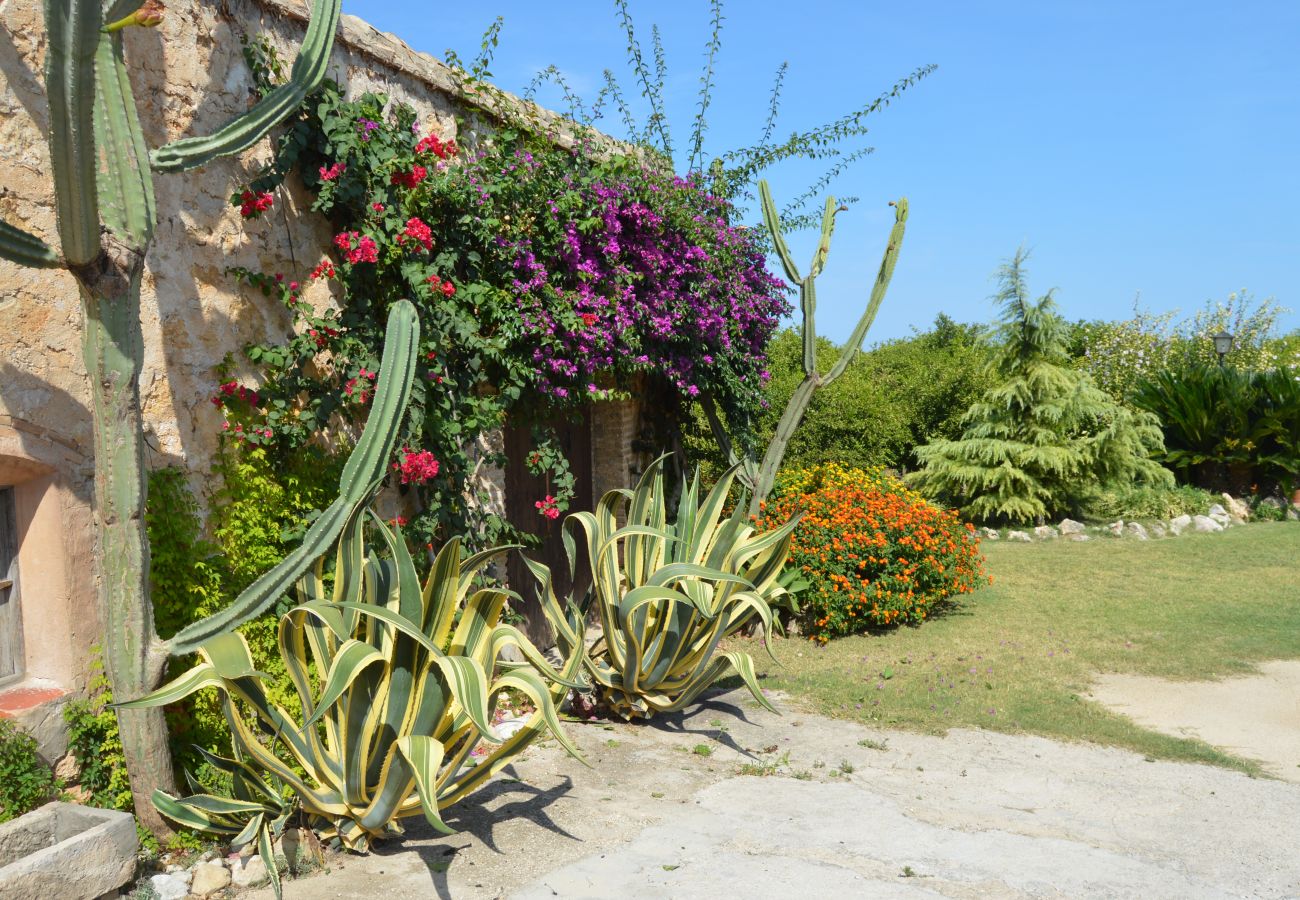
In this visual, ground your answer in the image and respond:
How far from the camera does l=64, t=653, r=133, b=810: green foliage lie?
3.67 m

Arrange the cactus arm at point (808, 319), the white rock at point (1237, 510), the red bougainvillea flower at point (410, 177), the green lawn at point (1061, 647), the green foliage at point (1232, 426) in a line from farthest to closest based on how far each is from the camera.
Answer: the green foliage at point (1232, 426), the white rock at point (1237, 510), the cactus arm at point (808, 319), the green lawn at point (1061, 647), the red bougainvillea flower at point (410, 177)

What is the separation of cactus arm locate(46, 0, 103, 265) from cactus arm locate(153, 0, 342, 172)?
1.30 ft

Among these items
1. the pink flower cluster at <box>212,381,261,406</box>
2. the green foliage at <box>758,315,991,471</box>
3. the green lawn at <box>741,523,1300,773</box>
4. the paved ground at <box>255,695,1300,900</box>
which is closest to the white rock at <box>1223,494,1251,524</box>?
the green lawn at <box>741,523,1300,773</box>

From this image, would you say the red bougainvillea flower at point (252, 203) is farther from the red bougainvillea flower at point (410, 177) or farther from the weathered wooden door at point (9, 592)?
the weathered wooden door at point (9, 592)

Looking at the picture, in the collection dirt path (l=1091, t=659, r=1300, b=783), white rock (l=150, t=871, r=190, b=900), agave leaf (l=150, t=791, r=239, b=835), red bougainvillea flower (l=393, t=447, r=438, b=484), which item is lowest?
dirt path (l=1091, t=659, r=1300, b=783)

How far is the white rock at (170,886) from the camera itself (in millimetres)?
3391

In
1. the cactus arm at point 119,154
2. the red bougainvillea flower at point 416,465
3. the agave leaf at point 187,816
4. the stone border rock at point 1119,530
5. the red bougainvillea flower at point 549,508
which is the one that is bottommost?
the agave leaf at point 187,816

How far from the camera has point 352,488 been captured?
3.65 meters

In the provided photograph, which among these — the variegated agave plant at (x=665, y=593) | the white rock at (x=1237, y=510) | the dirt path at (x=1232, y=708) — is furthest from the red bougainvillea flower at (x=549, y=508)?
the white rock at (x=1237, y=510)

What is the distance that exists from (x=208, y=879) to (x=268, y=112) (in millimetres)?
2884

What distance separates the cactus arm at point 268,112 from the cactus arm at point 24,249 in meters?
0.51

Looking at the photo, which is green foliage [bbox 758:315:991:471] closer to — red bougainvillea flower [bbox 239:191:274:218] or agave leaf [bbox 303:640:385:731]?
red bougainvillea flower [bbox 239:191:274:218]

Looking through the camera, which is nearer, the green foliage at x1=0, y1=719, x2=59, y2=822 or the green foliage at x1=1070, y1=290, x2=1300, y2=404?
the green foliage at x1=0, y1=719, x2=59, y2=822

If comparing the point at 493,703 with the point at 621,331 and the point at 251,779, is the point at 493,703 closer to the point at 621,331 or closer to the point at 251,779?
the point at 251,779
